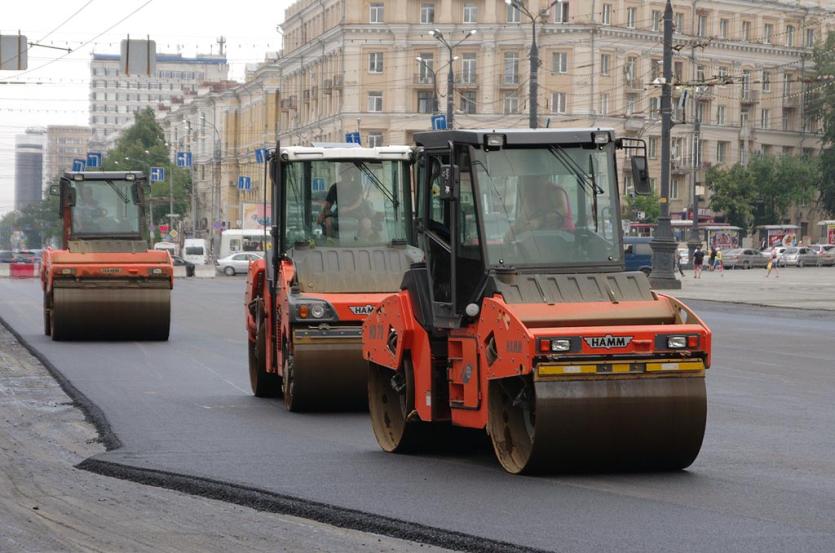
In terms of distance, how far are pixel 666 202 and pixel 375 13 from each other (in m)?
52.8

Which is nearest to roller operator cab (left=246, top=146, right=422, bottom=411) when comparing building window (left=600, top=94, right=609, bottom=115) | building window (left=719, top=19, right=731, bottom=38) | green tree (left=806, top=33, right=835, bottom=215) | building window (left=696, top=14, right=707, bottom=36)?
building window (left=600, top=94, right=609, bottom=115)

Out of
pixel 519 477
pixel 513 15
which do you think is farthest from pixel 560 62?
pixel 519 477

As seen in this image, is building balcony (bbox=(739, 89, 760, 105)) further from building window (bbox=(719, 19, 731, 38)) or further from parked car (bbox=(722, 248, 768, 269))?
parked car (bbox=(722, 248, 768, 269))

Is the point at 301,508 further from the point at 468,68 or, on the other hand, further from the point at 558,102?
the point at 468,68

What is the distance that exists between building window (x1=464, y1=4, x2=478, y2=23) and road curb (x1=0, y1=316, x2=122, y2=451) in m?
75.5

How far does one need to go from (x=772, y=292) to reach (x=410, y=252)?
36269 mm

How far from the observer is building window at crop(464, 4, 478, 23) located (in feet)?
317

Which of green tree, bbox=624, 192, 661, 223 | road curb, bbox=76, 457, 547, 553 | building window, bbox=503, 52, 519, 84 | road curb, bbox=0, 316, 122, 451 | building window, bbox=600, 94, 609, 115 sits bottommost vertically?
road curb, bbox=0, 316, 122, 451

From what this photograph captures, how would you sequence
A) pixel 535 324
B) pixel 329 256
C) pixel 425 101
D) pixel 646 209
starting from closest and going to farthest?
pixel 535 324, pixel 329 256, pixel 646 209, pixel 425 101

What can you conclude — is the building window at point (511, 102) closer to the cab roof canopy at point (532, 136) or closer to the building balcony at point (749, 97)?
the building balcony at point (749, 97)

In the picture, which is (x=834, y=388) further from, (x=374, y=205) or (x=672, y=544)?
(x=672, y=544)

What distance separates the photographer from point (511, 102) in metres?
97.1

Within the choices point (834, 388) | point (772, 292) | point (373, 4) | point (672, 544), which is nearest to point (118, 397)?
point (834, 388)

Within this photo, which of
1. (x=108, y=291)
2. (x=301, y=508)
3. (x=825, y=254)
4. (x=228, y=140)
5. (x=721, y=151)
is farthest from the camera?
(x=228, y=140)
